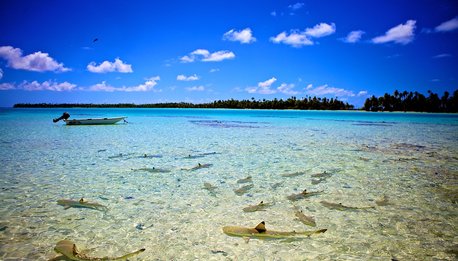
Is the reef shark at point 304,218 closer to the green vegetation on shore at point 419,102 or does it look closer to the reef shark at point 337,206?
the reef shark at point 337,206

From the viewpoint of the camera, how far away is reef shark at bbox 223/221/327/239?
4684 mm

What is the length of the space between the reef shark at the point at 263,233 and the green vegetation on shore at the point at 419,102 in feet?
575

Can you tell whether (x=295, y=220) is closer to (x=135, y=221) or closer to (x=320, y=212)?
(x=320, y=212)

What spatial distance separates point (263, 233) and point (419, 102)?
178 m

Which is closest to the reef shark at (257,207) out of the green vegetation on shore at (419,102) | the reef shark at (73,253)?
the reef shark at (73,253)

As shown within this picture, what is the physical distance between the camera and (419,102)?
14712cm

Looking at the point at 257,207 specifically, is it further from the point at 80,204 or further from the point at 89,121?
the point at 89,121

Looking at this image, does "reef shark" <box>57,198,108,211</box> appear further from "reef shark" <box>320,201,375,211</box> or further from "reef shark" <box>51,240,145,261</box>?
"reef shark" <box>320,201,375,211</box>

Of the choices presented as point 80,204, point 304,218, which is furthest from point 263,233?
point 80,204

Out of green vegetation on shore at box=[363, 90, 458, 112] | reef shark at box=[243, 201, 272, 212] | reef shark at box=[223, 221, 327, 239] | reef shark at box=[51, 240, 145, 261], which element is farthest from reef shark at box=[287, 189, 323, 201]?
green vegetation on shore at box=[363, 90, 458, 112]

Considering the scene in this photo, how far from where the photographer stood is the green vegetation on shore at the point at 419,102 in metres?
144

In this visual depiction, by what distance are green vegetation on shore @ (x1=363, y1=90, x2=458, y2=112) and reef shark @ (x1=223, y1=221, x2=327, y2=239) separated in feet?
575

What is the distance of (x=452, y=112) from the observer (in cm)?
14888

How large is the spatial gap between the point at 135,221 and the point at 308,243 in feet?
10.9
